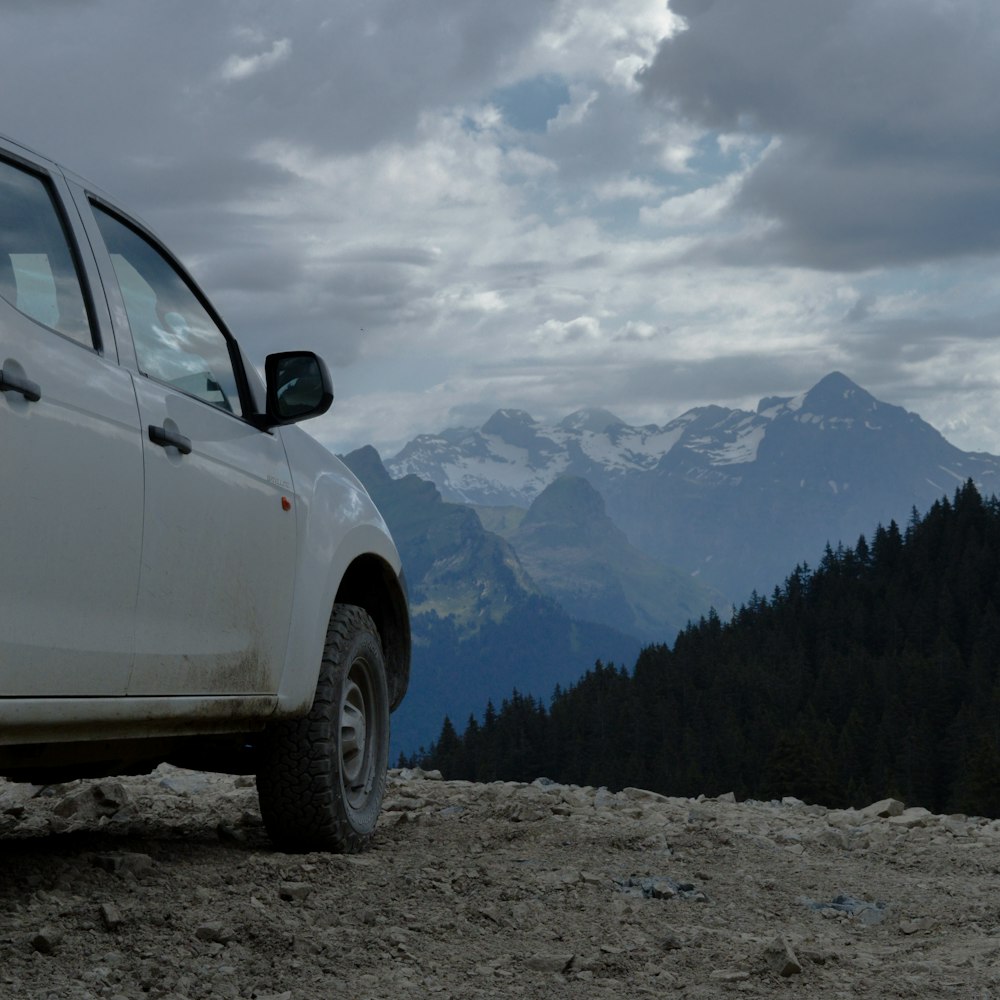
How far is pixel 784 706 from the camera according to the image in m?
99.8

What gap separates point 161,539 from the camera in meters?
3.34

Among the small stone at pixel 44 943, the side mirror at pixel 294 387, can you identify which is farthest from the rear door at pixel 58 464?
the side mirror at pixel 294 387

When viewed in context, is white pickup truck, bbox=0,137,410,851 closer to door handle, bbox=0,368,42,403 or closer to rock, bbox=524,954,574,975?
door handle, bbox=0,368,42,403

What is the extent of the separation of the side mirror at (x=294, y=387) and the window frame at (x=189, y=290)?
0.09 metres

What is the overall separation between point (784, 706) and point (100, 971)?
100758mm

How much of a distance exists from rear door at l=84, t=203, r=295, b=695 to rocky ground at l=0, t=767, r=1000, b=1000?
28.6 inches

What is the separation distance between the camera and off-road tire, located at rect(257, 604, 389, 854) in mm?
4535

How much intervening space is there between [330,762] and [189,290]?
5.88 feet

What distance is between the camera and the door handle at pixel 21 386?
2.63 m

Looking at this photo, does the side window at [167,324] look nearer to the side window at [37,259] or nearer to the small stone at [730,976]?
the side window at [37,259]

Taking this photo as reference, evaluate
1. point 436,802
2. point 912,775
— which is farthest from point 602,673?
point 436,802

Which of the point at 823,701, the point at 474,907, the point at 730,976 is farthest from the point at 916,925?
the point at 823,701

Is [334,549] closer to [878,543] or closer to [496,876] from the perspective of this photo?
[496,876]

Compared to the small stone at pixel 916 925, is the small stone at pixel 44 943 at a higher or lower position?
higher
